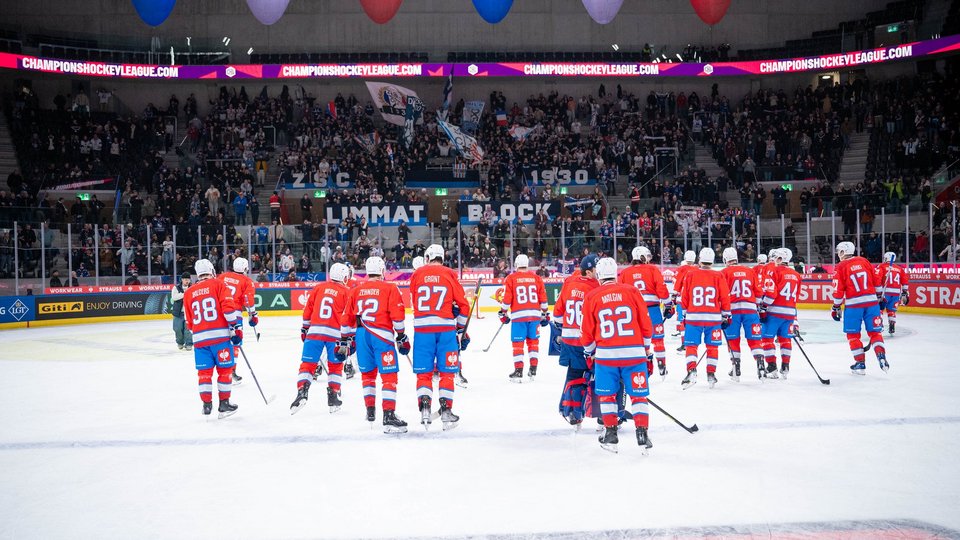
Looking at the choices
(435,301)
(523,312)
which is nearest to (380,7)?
(523,312)

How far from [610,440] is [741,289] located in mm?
4980

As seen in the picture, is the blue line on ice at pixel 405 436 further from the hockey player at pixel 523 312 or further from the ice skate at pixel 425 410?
the hockey player at pixel 523 312

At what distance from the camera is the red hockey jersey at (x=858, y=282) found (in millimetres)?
12250

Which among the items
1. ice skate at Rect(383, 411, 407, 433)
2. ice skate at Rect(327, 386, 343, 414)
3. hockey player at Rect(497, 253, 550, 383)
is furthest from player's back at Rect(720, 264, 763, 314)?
ice skate at Rect(327, 386, 343, 414)

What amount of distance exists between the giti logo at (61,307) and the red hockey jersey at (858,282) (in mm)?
19782

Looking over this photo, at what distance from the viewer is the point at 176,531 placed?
5754mm

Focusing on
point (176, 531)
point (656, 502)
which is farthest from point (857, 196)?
point (176, 531)

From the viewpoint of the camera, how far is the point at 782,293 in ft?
38.9

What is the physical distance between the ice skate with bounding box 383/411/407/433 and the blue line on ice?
0.27 feet

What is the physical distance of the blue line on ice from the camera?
335 inches

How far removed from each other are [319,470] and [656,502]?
2968 millimetres

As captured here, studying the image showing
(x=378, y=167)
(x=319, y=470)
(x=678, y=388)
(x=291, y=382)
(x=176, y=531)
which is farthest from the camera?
(x=378, y=167)

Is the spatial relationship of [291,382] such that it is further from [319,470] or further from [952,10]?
[952,10]

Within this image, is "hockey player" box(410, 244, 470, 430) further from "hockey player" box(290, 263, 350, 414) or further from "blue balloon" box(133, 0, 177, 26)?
"blue balloon" box(133, 0, 177, 26)
